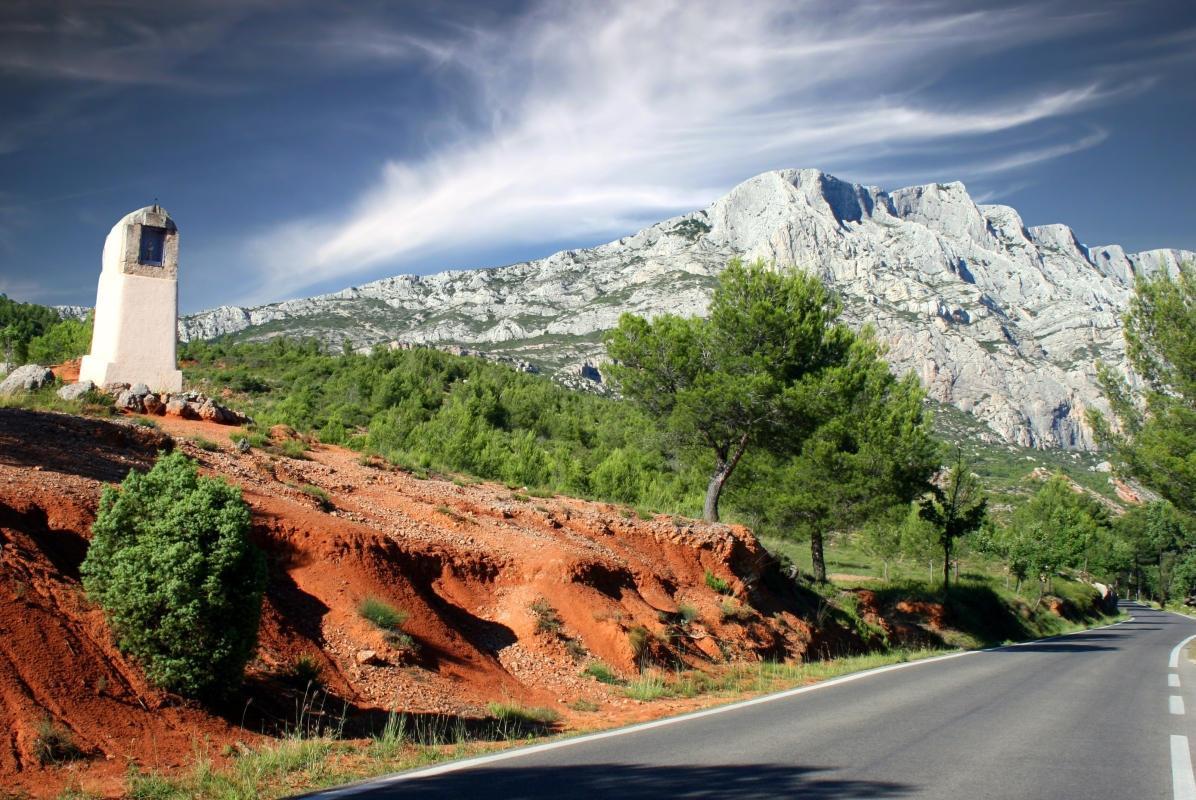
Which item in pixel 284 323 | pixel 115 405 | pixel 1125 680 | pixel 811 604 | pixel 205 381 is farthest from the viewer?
pixel 284 323

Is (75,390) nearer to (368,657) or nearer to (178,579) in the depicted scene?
(368,657)

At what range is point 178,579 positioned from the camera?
259 inches

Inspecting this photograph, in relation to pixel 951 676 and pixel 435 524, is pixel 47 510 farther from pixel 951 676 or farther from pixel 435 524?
pixel 951 676

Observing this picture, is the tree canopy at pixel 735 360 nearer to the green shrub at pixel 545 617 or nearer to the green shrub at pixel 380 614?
the green shrub at pixel 545 617

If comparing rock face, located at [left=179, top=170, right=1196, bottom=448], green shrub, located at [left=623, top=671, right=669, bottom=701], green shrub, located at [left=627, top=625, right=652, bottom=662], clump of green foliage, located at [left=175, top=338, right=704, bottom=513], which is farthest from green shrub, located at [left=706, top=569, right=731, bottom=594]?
rock face, located at [left=179, top=170, right=1196, bottom=448]

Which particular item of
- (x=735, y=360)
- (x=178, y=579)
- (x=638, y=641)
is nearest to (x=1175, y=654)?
(x=735, y=360)

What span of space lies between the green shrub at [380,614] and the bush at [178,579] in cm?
278

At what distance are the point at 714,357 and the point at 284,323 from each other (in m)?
135

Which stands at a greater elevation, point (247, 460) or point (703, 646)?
point (247, 460)

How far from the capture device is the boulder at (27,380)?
17.8 metres

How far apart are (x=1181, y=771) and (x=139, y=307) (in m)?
Answer: 21.3

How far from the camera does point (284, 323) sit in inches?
5591

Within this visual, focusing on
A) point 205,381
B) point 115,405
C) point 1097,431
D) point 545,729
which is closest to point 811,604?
point 1097,431

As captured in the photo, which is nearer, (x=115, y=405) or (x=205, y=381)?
(x=115, y=405)
